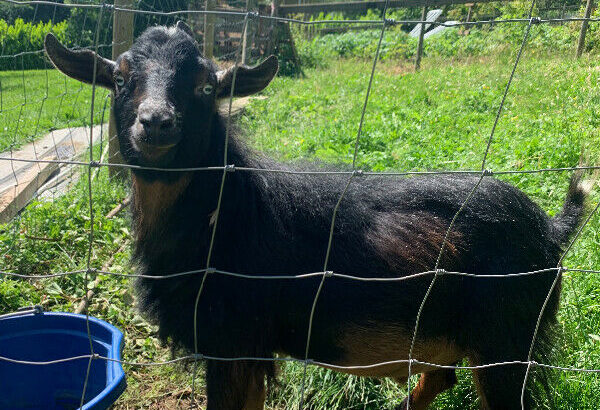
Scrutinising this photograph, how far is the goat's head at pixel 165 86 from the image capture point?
97.0 inches

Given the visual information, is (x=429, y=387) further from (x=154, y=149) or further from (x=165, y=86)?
(x=165, y=86)

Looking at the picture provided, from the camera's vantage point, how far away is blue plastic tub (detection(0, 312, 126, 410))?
2994 millimetres

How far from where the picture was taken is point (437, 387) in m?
3.48

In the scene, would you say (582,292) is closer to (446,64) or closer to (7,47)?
(7,47)

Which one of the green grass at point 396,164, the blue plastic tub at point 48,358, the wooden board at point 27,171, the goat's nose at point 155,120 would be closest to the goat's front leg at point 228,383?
the green grass at point 396,164

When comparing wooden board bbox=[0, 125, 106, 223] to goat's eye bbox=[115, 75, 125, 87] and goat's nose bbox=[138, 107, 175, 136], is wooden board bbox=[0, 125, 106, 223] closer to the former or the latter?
goat's eye bbox=[115, 75, 125, 87]

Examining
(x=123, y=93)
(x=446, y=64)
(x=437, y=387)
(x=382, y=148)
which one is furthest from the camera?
(x=446, y=64)

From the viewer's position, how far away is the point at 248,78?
9.07ft

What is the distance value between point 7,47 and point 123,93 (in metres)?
5.28

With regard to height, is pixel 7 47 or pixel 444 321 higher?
pixel 7 47

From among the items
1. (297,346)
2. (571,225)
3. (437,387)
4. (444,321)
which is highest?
(571,225)

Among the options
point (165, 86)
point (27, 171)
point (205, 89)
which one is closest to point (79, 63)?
point (165, 86)

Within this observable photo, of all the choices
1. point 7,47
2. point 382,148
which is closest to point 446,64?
point 382,148

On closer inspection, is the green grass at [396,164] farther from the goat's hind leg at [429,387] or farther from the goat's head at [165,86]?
the goat's head at [165,86]
